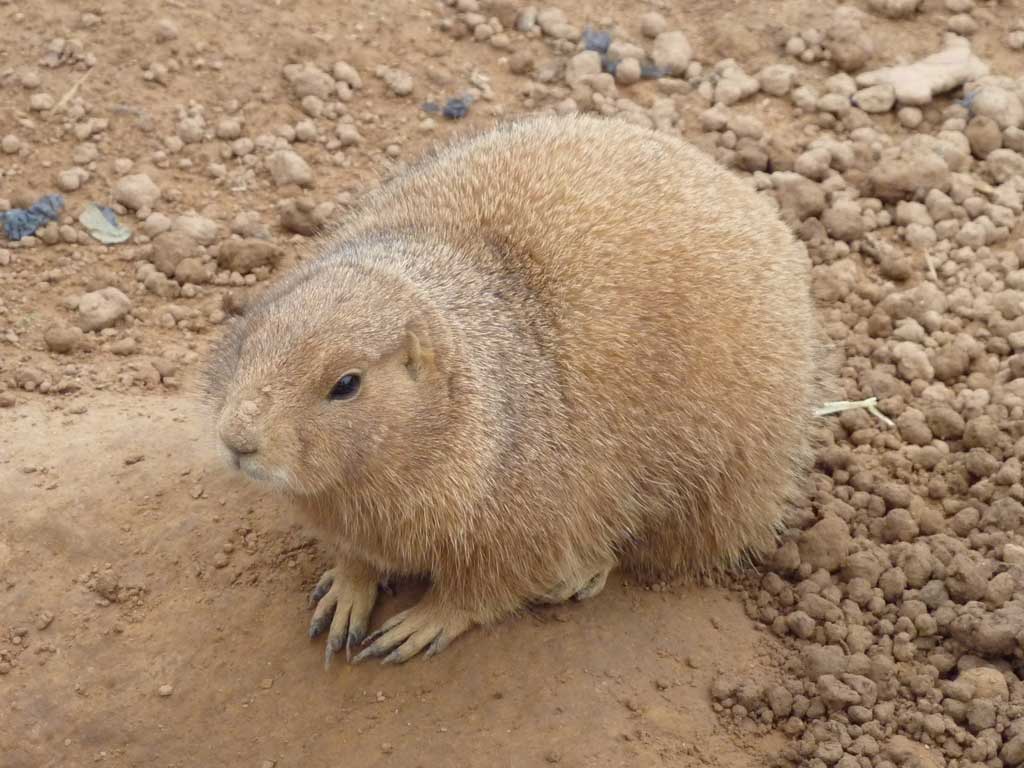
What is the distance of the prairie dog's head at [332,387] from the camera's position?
362 centimetres

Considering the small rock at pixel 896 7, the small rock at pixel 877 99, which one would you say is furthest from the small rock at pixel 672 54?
the small rock at pixel 896 7

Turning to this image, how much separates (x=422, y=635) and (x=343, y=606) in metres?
0.31

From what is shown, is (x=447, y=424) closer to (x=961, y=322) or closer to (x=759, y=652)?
(x=759, y=652)

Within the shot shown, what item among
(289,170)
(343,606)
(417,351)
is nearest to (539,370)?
(417,351)

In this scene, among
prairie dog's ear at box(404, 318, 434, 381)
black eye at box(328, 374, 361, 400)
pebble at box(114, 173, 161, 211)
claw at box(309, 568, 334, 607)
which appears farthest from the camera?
pebble at box(114, 173, 161, 211)

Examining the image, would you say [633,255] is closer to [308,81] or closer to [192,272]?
[192,272]

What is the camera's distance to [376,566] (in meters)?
4.35

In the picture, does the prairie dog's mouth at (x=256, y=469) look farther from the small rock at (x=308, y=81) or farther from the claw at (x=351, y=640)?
the small rock at (x=308, y=81)

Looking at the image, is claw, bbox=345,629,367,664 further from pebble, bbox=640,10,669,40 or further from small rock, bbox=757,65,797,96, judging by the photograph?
pebble, bbox=640,10,669,40

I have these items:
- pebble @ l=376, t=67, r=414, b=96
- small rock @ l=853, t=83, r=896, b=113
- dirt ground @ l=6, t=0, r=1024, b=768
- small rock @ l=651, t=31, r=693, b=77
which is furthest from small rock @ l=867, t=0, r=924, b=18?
pebble @ l=376, t=67, r=414, b=96

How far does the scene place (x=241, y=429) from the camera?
354cm

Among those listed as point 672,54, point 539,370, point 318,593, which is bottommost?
point 318,593

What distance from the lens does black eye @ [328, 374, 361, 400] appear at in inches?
147

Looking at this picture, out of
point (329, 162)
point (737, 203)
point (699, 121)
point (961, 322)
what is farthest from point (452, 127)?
point (961, 322)
